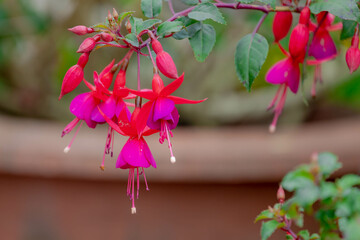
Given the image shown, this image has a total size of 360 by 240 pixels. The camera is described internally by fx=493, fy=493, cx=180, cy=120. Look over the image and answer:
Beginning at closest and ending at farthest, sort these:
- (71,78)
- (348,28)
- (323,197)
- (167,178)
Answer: (323,197)
(71,78)
(348,28)
(167,178)

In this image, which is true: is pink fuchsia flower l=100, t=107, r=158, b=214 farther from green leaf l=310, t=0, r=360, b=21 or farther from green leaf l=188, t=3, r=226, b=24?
green leaf l=310, t=0, r=360, b=21

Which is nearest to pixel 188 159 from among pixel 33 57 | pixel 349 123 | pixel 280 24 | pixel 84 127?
pixel 349 123

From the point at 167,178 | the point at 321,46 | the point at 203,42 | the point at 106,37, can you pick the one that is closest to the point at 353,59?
the point at 321,46

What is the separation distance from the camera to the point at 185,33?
553 millimetres

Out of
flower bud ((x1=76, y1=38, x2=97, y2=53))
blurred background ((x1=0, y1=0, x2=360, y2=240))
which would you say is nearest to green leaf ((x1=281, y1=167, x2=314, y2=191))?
flower bud ((x1=76, y1=38, x2=97, y2=53))

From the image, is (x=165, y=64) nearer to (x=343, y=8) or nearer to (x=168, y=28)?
(x=168, y=28)

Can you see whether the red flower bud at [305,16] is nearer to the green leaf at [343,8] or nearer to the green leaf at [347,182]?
the green leaf at [343,8]

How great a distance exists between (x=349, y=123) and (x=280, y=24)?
0.83 m

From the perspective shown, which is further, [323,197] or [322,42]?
[322,42]

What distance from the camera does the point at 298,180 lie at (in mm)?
417

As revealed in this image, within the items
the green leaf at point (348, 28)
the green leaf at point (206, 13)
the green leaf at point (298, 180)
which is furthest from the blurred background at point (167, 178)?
the green leaf at point (298, 180)

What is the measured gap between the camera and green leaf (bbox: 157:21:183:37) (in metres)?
0.49

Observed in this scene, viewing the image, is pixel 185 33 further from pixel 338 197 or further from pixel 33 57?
pixel 33 57

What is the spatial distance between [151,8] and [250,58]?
0.12 m
